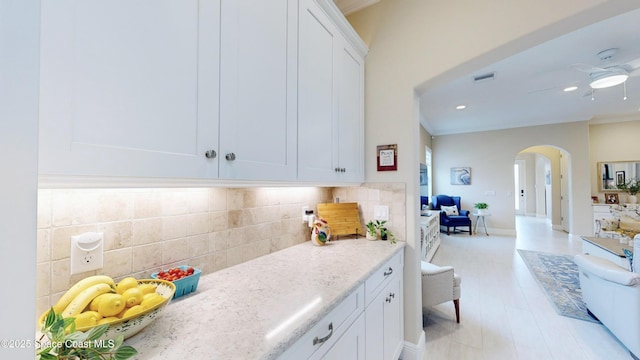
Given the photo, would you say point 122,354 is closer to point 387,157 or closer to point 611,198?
point 387,157

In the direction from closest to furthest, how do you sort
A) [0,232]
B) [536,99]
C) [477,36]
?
[0,232] → [477,36] → [536,99]

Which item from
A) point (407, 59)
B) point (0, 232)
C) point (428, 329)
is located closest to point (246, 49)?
point (0, 232)

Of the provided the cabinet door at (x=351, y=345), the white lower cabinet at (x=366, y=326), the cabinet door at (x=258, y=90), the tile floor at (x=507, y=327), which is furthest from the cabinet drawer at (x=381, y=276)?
the tile floor at (x=507, y=327)

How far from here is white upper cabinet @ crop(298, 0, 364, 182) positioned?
141 centimetres

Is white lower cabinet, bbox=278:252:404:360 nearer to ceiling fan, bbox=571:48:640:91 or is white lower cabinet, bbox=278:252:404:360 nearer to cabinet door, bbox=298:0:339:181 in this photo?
cabinet door, bbox=298:0:339:181

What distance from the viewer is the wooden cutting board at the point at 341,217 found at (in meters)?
1.98

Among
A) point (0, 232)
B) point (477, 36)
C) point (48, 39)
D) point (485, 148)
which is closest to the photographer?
point (0, 232)

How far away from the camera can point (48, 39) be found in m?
0.56

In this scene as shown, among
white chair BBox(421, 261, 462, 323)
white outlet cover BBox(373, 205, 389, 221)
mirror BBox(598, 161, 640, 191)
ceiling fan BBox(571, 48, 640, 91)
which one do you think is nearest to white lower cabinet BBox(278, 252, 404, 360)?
white outlet cover BBox(373, 205, 389, 221)

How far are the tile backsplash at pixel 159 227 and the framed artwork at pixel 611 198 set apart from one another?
825 centimetres

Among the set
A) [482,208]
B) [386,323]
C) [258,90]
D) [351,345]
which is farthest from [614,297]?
[482,208]

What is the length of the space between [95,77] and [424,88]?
2029 mm

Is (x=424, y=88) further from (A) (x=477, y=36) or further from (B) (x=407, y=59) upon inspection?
(A) (x=477, y=36)

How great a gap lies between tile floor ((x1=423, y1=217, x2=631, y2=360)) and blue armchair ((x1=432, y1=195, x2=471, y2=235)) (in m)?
2.35
